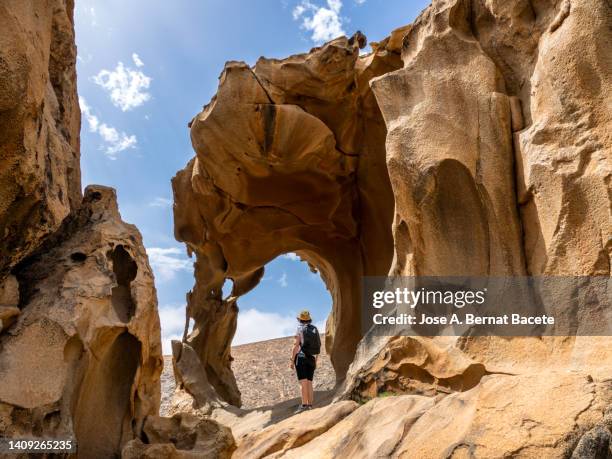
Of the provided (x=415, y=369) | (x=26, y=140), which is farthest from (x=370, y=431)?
(x=26, y=140)

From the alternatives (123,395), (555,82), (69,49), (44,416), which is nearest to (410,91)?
(555,82)

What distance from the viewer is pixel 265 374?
1527 centimetres

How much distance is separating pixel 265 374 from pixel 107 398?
11069mm

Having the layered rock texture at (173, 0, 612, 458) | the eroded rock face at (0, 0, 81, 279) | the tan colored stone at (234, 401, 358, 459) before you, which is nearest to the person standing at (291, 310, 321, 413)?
the layered rock texture at (173, 0, 612, 458)

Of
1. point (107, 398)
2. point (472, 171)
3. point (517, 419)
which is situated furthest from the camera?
point (472, 171)

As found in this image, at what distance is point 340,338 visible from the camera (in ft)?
31.7

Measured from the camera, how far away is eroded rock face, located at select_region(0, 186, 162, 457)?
376 cm

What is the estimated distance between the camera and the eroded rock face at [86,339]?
12.3 feet

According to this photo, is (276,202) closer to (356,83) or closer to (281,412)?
(356,83)

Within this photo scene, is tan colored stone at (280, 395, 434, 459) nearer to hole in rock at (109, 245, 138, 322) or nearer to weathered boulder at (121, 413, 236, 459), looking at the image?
weathered boulder at (121, 413, 236, 459)

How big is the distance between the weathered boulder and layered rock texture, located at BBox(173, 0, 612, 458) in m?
0.52

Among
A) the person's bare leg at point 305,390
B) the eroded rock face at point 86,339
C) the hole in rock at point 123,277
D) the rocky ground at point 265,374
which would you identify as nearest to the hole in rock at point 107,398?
the eroded rock face at point 86,339

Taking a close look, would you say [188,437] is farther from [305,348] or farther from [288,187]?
[288,187]

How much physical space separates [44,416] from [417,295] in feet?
11.2
